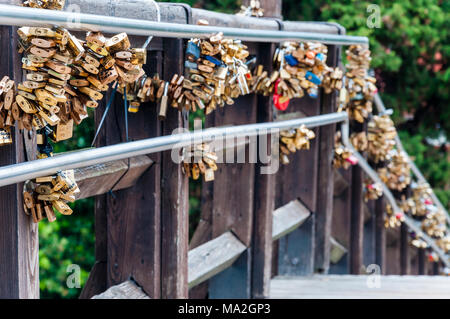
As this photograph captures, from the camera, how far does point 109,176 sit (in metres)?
2.35

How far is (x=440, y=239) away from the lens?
687 cm

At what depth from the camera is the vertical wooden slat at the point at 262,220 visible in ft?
11.1

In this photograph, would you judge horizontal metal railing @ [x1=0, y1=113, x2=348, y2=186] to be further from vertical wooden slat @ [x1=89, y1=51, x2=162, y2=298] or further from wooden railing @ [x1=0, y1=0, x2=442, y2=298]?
vertical wooden slat @ [x1=89, y1=51, x2=162, y2=298]

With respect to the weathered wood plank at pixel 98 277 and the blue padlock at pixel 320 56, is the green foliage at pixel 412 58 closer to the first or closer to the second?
the blue padlock at pixel 320 56

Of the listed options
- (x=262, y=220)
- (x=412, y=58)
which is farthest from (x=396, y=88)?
(x=262, y=220)

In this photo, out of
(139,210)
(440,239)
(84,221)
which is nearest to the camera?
(139,210)

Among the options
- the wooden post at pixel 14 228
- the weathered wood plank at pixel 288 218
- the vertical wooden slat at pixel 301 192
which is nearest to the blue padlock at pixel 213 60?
the wooden post at pixel 14 228

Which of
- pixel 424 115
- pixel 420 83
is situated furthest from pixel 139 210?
pixel 424 115

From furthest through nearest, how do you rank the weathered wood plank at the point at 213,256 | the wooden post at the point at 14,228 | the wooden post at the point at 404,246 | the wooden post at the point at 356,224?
the wooden post at the point at 404,246 → the wooden post at the point at 356,224 → the weathered wood plank at the point at 213,256 → the wooden post at the point at 14,228

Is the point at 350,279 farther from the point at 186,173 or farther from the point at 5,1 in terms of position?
the point at 5,1

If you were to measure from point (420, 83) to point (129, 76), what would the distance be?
8.81 m

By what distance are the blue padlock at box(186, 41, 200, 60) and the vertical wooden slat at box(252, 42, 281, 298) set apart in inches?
33.1

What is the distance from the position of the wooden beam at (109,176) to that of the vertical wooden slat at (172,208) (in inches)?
3.8

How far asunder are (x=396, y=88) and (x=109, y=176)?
342 inches
